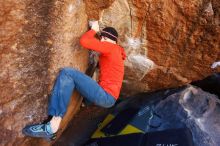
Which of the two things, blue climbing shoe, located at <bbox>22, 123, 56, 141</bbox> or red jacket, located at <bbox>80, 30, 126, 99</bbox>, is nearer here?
blue climbing shoe, located at <bbox>22, 123, 56, 141</bbox>

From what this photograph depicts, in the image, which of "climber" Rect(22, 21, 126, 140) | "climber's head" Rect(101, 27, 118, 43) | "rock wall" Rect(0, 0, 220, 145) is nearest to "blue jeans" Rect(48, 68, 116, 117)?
"climber" Rect(22, 21, 126, 140)

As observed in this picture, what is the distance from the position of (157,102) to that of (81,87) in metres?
1.64

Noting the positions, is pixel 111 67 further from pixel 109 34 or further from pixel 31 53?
pixel 31 53

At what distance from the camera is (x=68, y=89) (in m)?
4.87

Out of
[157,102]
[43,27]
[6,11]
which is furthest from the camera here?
[157,102]

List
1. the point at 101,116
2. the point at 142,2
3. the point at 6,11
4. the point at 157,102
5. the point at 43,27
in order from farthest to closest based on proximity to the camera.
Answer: the point at 101,116
the point at 157,102
the point at 142,2
the point at 43,27
the point at 6,11

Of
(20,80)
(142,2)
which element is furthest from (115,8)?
(20,80)

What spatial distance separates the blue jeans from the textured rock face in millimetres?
224

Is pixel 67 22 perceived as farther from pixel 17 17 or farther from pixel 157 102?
pixel 157 102

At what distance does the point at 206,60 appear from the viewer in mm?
5613

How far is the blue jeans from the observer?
15.9ft

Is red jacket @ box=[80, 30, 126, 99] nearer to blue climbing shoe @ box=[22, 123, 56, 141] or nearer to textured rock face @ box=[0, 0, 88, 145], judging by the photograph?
textured rock face @ box=[0, 0, 88, 145]

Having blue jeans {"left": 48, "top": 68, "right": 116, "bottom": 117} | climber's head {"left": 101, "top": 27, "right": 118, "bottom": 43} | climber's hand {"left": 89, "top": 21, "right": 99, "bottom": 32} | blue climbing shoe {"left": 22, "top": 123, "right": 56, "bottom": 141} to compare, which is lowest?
blue climbing shoe {"left": 22, "top": 123, "right": 56, "bottom": 141}

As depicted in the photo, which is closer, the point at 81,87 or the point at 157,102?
the point at 81,87
